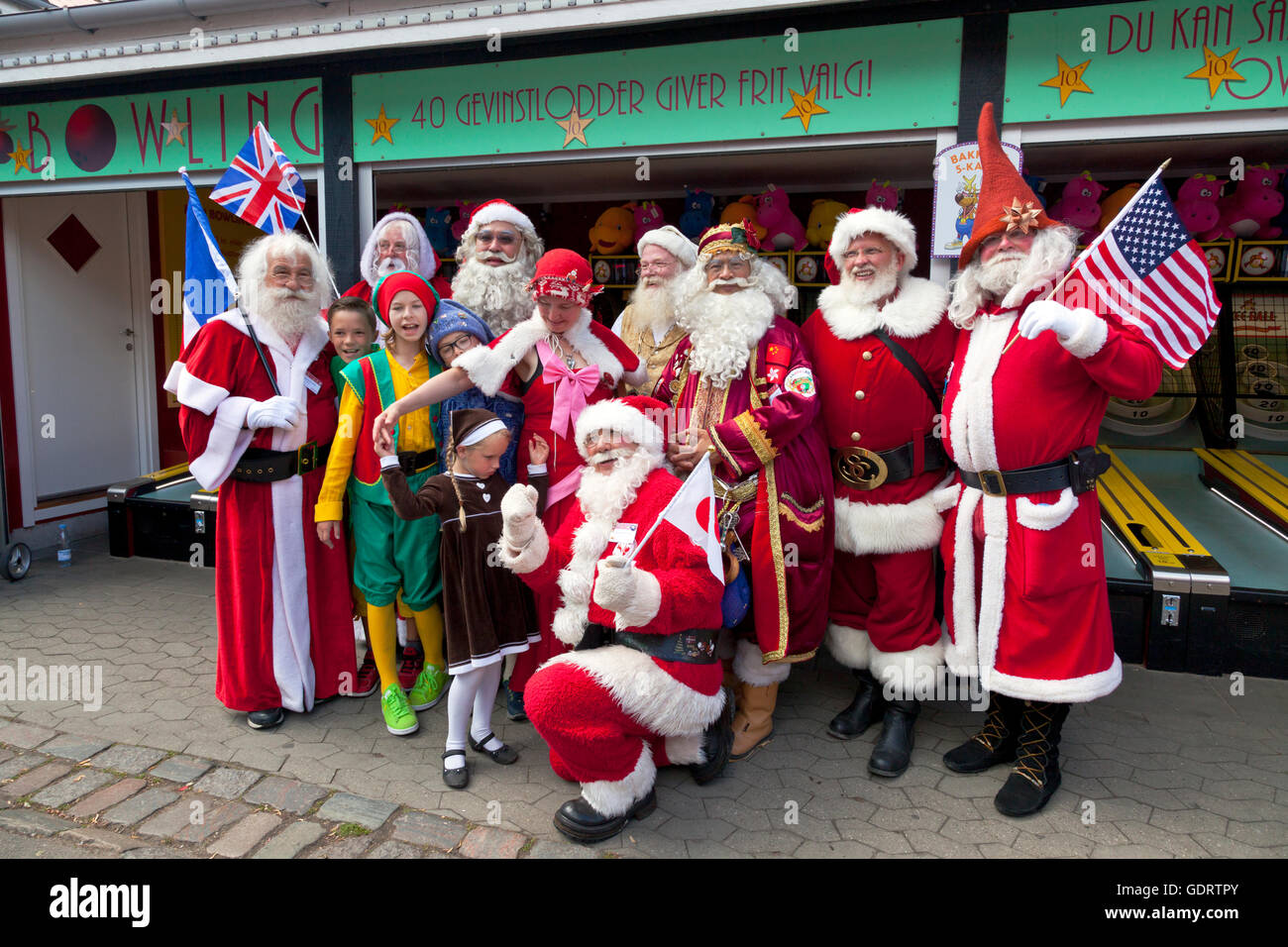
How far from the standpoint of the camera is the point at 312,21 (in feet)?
14.6

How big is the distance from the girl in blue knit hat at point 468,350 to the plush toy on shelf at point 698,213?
10.6 feet

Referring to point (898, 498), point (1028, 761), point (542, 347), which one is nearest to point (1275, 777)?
point (1028, 761)

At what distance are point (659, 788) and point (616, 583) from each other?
1.12 meters

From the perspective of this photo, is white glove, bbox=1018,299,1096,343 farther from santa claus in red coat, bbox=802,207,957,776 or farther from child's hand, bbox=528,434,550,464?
child's hand, bbox=528,434,550,464

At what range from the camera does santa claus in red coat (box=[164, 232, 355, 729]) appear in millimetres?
3500

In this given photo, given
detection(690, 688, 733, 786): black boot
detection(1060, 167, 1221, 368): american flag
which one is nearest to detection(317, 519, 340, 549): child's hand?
detection(690, 688, 733, 786): black boot

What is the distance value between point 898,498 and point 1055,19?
7.63ft

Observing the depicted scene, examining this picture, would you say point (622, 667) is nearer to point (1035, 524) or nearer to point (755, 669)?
point (755, 669)

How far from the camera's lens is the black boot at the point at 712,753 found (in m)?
3.14

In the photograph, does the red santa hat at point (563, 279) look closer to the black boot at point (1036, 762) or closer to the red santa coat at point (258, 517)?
the red santa coat at point (258, 517)

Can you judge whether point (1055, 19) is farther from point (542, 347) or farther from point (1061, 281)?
point (542, 347)

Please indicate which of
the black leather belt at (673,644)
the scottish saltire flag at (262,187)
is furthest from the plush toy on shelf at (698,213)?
the black leather belt at (673,644)

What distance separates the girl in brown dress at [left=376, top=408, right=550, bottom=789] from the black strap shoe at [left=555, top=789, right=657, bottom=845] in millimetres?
526

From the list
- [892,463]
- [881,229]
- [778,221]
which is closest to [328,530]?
[892,463]
